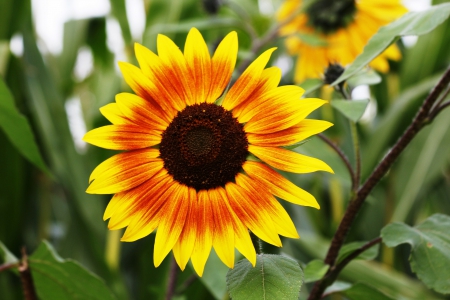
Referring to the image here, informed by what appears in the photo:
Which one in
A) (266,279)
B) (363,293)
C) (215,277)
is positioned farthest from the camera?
(215,277)

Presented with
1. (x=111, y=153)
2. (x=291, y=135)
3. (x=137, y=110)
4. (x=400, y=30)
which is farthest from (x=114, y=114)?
(x=111, y=153)

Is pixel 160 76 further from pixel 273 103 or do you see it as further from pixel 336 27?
pixel 336 27

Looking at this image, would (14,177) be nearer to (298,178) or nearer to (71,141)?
(71,141)

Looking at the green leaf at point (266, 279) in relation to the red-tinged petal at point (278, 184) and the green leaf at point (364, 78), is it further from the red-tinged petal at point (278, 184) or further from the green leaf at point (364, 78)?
the green leaf at point (364, 78)

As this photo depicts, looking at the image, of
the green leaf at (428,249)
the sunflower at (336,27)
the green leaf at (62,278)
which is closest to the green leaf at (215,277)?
the green leaf at (62,278)

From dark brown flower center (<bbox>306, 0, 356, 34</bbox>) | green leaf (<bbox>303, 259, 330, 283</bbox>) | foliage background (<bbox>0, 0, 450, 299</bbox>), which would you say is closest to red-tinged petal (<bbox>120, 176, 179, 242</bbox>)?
green leaf (<bbox>303, 259, 330, 283</bbox>)

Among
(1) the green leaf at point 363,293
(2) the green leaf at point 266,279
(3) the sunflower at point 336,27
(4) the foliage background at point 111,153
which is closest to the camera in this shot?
(2) the green leaf at point 266,279

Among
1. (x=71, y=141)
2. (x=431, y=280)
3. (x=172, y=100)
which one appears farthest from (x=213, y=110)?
(x=71, y=141)
